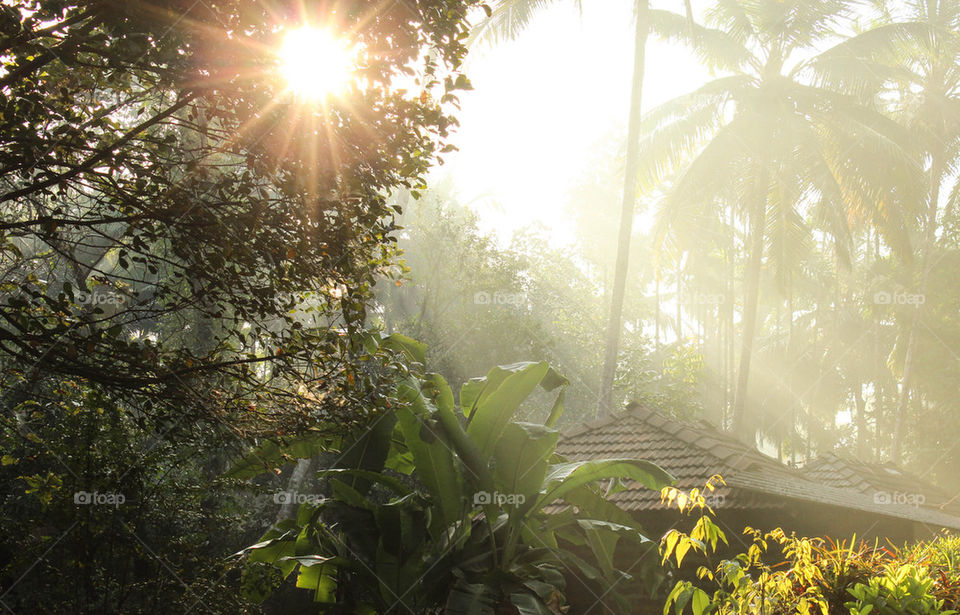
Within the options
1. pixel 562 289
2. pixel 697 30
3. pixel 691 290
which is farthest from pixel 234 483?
pixel 691 290

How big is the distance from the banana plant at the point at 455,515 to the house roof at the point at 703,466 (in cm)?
199

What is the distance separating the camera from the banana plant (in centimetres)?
581

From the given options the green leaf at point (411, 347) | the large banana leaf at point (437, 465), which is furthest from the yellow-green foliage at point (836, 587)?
the green leaf at point (411, 347)

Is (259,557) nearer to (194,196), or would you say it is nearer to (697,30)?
(194,196)

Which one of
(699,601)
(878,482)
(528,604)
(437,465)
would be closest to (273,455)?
(437,465)

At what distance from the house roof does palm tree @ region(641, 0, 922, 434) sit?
9.03 meters

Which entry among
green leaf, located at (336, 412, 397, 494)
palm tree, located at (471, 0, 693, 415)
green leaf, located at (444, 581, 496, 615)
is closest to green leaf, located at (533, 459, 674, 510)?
green leaf, located at (444, 581, 496, 615)

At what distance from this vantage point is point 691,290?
3975 centimetres

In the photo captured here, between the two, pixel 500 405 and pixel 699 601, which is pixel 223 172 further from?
pixel 699 601

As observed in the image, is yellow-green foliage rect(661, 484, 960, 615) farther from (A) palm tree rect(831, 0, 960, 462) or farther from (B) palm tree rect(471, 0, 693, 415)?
(A) palm tree rect(831, 0, 960, 462)

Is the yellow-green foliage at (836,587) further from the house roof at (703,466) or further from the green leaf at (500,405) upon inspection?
the house roof at (703,466)

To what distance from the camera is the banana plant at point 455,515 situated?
19.1ft

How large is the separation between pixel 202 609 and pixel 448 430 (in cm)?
381

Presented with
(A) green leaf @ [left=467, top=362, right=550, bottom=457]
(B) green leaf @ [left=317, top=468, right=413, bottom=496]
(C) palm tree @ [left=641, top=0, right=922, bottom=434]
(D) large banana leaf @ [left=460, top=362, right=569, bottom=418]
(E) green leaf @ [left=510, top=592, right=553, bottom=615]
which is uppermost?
(C) palm tree @ [left=641, top=0, right=922, bottom=434]
